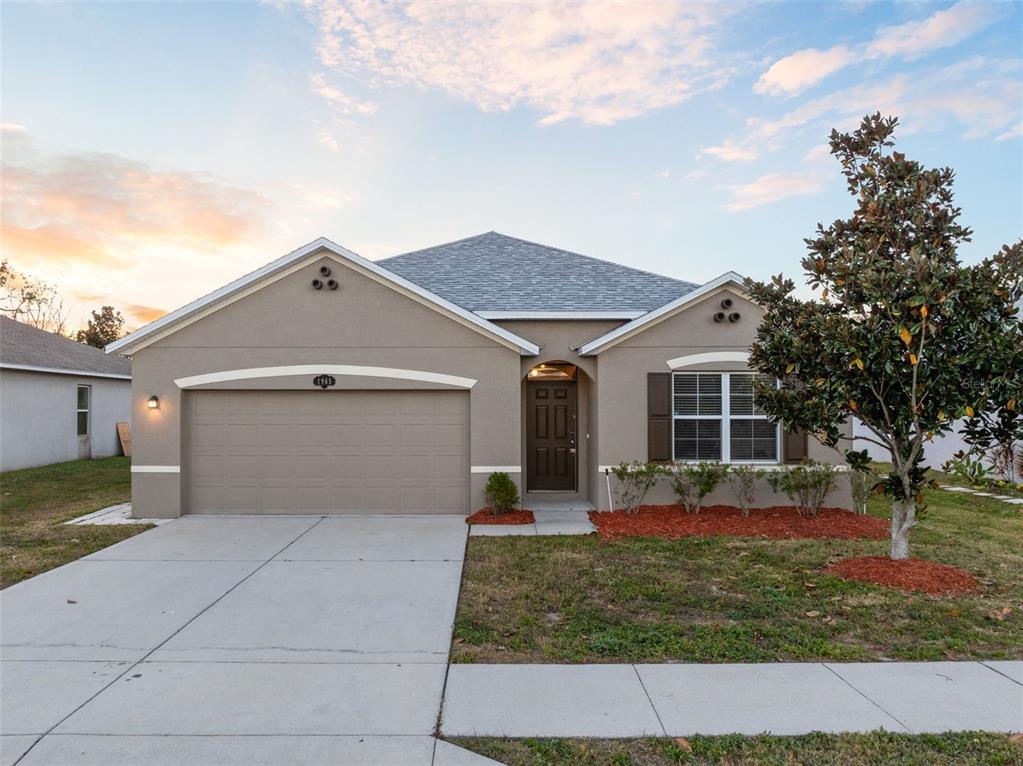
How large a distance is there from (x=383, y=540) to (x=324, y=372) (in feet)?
10.9

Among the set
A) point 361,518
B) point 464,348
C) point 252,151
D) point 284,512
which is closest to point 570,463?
point 464,348

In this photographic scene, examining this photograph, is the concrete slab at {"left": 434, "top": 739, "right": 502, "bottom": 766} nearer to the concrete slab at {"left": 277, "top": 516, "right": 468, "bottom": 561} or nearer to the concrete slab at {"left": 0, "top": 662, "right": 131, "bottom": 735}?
the concrete slab at {"left": 0, "top": 662, "right": 131, "bottom": 735}

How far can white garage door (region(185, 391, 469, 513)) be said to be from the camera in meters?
9.99

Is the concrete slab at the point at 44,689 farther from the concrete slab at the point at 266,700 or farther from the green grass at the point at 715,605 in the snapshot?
the green grass at the point at 715,605

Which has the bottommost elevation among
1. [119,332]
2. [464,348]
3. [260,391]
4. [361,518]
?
[361,518]

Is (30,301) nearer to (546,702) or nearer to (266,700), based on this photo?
(266,700)

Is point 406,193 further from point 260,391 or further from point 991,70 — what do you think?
point 991,70

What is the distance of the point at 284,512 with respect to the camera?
394 inches

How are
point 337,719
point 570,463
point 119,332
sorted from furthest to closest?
point 119,332
point 570,463
point 337,719

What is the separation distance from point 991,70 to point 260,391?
14.2 meters

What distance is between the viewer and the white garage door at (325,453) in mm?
9992

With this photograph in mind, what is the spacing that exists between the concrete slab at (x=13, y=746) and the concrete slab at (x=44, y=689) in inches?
2.0

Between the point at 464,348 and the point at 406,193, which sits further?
the point at 406,193

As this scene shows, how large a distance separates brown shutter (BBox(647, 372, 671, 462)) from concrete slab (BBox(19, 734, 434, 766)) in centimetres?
732
